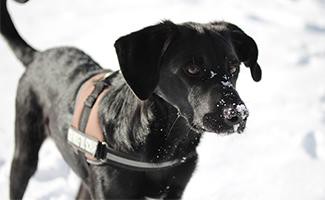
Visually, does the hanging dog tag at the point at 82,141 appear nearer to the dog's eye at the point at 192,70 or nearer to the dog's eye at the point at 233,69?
the dog's eye at the point at 192,70

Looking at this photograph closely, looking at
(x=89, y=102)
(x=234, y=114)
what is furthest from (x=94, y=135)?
(x=234, y=114)

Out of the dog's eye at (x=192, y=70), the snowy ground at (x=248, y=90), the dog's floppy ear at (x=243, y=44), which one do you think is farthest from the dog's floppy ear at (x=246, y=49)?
the snowy ground at (x=248, y=90)

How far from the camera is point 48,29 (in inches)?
333

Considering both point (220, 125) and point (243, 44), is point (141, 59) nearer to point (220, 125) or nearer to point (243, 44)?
point (220, 125)

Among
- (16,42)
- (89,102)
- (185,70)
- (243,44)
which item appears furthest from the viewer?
(16,42)

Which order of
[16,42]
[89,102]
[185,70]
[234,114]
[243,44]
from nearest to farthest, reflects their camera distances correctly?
[234,114]
[185,70]
[243,44]
[89,102]
[16,42]

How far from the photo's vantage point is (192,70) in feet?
9.80

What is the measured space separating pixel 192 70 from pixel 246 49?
59 cm

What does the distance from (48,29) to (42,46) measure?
0.83 m

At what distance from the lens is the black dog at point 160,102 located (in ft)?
9.67

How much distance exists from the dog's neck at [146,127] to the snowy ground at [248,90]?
4.77 feet

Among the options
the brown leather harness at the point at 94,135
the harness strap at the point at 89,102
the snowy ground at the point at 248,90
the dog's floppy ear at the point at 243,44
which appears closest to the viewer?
the brown leather harness at the point at 94,135

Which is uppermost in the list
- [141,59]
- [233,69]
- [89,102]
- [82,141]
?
[141,59]

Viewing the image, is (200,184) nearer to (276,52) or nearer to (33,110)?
(33,110)
